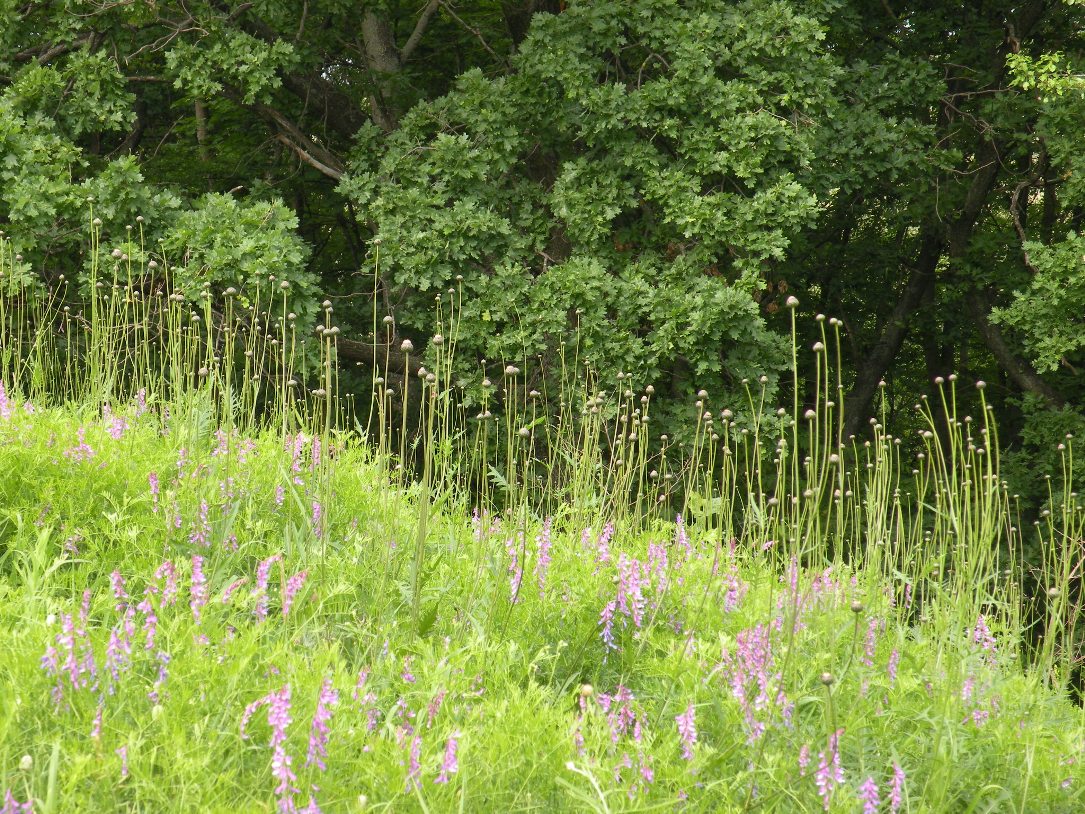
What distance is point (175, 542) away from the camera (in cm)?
368

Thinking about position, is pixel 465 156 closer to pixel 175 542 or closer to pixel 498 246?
pixel 498 246

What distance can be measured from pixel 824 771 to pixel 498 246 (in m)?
7.50

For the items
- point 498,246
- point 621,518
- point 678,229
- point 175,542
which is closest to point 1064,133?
point 678,229

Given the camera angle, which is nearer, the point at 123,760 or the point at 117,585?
the point at 123,760

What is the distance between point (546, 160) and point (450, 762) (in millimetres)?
8556

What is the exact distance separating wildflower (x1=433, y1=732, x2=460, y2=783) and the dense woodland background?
6.41 meters

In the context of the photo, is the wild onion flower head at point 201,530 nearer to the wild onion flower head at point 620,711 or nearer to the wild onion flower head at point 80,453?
the wild onion flower head at point 80,453

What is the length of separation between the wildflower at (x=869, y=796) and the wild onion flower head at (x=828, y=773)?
6cm

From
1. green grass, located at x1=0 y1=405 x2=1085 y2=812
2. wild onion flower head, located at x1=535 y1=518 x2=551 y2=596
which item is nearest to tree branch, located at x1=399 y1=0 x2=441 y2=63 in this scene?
green grass, located at x1=0 y1=405 x2=1085 y2=812

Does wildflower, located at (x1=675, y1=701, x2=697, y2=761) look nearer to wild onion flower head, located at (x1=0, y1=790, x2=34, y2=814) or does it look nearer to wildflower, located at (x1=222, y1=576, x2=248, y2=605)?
wildflower, located at (x1=222, y1=576, x2=248, y2=605)

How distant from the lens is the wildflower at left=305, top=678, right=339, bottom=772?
2.29 m

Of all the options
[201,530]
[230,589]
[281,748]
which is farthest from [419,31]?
[281,748]

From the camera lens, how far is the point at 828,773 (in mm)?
2574

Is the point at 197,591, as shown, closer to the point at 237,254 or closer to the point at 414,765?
the point at 414,765
